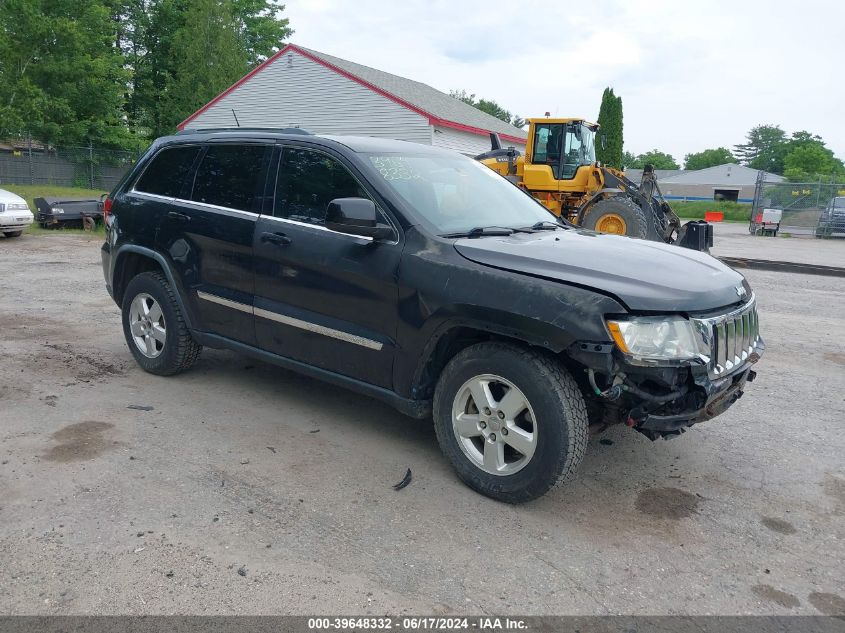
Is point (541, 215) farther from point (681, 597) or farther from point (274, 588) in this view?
point (274, 588)

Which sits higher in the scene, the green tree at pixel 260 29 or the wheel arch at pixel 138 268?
the green tree at pixel 260 29

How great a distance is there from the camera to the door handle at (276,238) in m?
4.32

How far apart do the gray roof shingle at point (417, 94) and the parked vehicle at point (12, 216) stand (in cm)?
1330

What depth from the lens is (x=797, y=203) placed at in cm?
2970

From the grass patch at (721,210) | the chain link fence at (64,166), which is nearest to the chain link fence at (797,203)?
the grass patch at (721,210)

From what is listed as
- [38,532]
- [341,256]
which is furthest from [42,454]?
[341,256]

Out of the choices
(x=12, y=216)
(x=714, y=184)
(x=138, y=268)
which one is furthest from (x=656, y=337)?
(x=714, y=184)

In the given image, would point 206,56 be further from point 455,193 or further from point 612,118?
point 455,193

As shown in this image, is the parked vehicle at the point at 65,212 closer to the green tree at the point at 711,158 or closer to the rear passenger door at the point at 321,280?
the rear passenger door at the point at 321,280

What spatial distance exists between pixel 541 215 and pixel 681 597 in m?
2.71

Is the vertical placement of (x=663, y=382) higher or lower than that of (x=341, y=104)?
lower

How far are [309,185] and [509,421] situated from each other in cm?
203

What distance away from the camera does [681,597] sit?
2840mm

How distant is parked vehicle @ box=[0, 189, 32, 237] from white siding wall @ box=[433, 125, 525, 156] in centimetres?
1343
